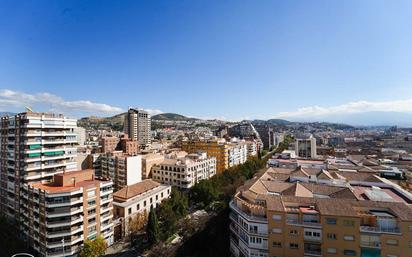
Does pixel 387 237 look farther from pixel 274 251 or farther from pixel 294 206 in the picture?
pixel 274 251

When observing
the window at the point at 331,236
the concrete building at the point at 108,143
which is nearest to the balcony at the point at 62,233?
the window at the point at 331,236

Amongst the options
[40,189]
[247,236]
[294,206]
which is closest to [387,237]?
[294,206]

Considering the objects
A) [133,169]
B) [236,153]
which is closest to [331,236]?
[133,169]

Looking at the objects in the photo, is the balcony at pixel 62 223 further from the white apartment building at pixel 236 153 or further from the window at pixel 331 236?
the white apartment building at pixel 236 153

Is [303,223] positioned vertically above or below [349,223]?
below

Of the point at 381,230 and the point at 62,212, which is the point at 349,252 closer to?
the point at 381,230

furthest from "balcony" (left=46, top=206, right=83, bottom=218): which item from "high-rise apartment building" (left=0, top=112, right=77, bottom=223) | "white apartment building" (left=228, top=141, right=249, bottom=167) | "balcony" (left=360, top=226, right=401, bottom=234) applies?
"white apartment building" (left=228, top=141, right=249, bottom=167)

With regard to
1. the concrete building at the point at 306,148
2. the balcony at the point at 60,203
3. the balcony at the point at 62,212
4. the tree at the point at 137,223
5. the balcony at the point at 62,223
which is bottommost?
the tree at the point at 137,223
